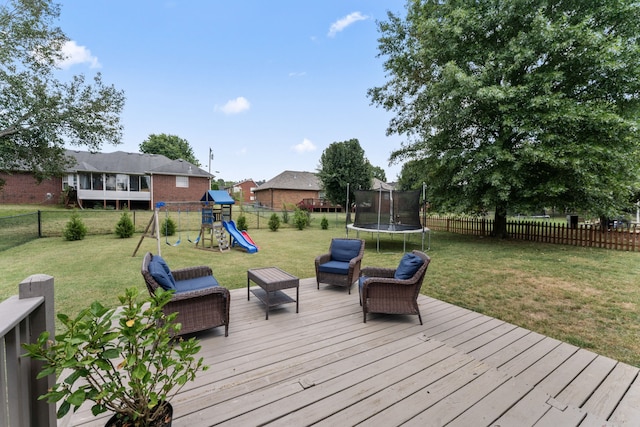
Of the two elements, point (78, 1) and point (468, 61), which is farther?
point (468, 61)

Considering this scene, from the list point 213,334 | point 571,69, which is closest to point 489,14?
point 571,69

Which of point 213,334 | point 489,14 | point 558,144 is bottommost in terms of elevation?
point 213,334

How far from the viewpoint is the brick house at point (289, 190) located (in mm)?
30234

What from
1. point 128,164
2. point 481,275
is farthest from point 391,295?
point 128,164

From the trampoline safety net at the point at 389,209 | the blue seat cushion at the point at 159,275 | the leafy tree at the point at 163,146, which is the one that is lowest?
the blue seat cushion at the point at 159,275

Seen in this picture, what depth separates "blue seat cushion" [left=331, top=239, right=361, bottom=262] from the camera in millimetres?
5244

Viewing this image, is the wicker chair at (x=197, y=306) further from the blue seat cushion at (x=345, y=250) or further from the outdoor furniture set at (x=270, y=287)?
the blue seat cushion at (x=345, y=250)

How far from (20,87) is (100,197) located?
11548 millimetres

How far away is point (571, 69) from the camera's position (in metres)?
9.61

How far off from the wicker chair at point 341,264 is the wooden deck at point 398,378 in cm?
116

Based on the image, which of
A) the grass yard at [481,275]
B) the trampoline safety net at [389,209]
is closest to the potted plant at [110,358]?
the grass yard at [481,275]

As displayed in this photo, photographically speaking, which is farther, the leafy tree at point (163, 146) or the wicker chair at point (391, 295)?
the leafy tree at point (163, 146)

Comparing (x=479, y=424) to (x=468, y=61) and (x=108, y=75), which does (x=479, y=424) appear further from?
(x=108, y=75)

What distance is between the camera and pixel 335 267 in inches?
193
